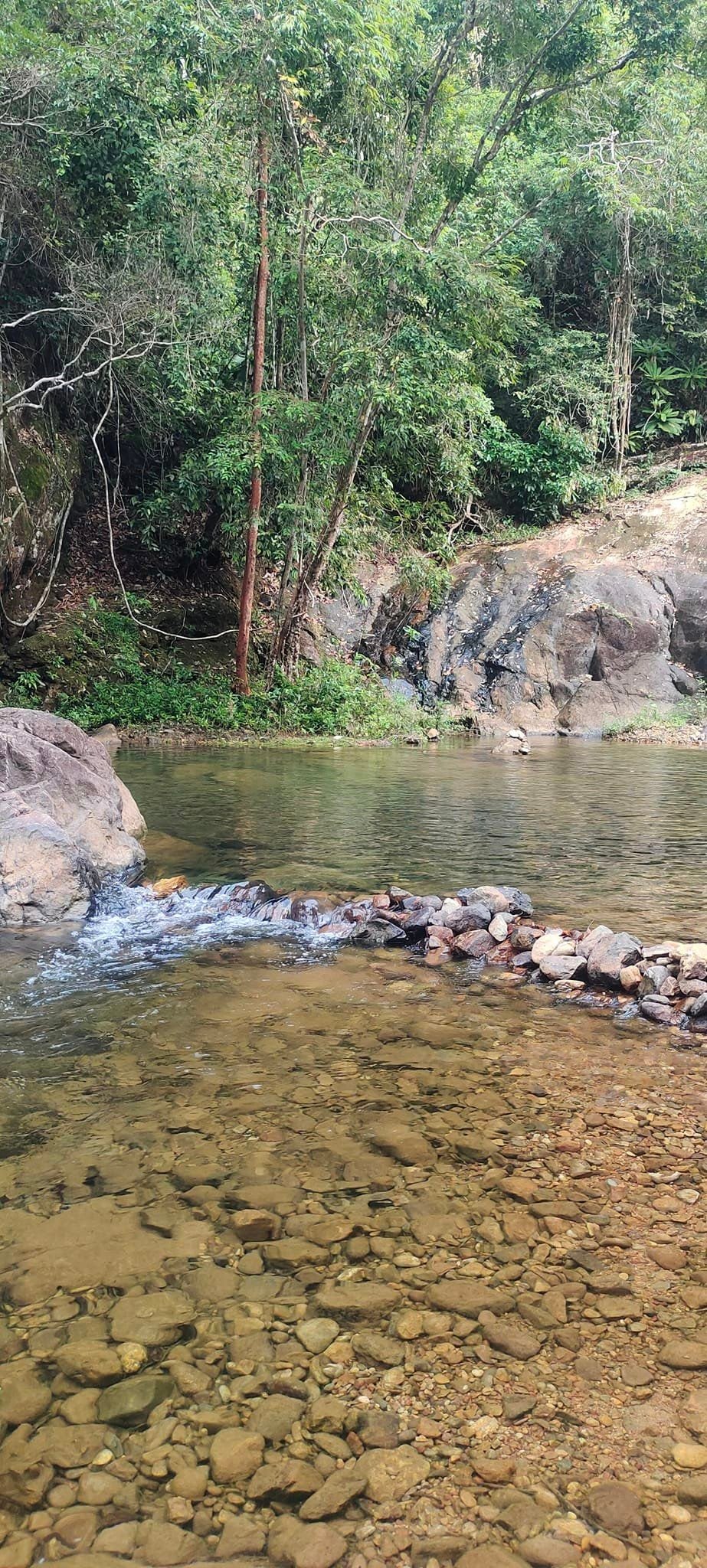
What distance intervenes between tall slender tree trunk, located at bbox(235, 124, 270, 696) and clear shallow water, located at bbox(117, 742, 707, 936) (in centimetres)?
340

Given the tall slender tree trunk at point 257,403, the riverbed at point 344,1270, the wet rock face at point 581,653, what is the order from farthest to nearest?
the wet rock face at point 581,653, the tall slender tree trunk at point 257,403, the riverbed at point 344,1270

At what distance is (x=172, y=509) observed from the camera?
16188 mm

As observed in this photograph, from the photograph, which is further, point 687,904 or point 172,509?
point 172,509

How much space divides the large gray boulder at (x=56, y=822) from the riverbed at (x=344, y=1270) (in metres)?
0.87

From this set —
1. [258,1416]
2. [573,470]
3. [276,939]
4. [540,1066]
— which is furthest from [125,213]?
[258,1416]

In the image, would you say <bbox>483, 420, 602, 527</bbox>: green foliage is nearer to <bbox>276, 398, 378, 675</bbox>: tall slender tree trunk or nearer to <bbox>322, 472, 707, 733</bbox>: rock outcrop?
<bbox>322, 472, 707, 733</bbox>: rock outcrop

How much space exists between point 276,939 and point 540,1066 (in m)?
1.92

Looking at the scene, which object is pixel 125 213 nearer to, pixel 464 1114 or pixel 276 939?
pixel 276 939

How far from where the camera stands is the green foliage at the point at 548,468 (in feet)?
64.0

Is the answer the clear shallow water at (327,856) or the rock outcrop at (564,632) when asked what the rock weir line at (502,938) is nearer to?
the clear shallow water at (327,856)

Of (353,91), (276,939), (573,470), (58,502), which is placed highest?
(353,91)

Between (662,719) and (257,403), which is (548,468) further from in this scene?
(257,403)

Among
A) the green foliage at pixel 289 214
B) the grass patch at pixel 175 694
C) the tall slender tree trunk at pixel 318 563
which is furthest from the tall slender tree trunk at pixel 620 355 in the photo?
the grass patch at pixel 175 694

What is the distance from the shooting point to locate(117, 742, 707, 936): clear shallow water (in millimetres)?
5676
